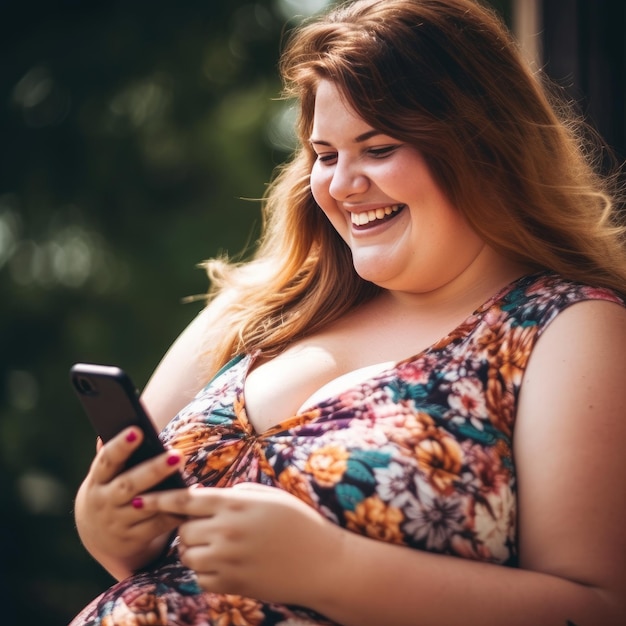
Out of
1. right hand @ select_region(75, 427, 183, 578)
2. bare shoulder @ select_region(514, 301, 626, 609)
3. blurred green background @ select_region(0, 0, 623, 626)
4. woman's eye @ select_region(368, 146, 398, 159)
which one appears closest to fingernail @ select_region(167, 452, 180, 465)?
right hand @ select_region(75, 427, 183, 578)

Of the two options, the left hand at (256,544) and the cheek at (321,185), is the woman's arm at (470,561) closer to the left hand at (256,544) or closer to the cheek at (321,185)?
the left hand at (256,544)

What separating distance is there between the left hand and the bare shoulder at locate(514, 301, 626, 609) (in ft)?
1.03

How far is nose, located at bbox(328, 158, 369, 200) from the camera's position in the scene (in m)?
1.59

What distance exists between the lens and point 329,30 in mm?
1649

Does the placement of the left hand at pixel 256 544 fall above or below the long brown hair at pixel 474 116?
below

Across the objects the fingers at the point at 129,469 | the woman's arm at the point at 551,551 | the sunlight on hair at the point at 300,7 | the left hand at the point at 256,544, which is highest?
the sunlight on hair at the point at 300,7

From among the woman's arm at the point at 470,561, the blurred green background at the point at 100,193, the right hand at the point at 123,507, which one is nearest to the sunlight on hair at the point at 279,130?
the blurred green background at the point at 100,193

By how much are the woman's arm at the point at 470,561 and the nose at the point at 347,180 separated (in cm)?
50

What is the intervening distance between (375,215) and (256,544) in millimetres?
663

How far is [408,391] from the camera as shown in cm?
147

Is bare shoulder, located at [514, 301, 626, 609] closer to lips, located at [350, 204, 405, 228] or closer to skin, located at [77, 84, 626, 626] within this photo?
skin, located at [77, 84, 626, 626]

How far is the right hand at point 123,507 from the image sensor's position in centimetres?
128

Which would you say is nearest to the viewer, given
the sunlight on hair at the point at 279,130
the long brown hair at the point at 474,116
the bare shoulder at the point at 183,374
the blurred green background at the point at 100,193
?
the long brown hair at the point at 474,116

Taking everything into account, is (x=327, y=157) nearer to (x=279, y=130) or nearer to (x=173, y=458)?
(x=173, y=458)
